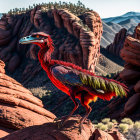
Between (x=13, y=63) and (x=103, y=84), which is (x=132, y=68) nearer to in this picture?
(x=103, y=84)

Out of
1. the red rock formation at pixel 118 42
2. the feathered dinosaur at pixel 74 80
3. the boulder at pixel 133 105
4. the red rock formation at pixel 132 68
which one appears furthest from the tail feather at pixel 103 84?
the red rock formation at pixel 118 42

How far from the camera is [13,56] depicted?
4341 centimetres

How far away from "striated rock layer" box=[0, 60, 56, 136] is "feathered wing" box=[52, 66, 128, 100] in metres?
2.54

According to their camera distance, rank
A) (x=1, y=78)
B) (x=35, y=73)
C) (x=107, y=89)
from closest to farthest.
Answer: (x=107, y=89)
(x=1, y=78)
(x=35, y=73)

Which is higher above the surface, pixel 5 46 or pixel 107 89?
pixel 107 89

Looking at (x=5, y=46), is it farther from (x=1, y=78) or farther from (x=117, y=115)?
(x=1, y=78)

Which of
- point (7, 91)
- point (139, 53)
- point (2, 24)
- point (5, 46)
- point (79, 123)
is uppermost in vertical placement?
point (79, 123)

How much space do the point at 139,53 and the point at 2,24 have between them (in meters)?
37.8

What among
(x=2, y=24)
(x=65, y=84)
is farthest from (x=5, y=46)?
(x=65, y=84)

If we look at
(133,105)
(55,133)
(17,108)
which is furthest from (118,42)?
(55,133)

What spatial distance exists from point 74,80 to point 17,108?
2.99 m

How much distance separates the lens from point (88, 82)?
5113 mm

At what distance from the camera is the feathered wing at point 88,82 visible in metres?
5.11

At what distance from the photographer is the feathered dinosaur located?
5.12 meters
